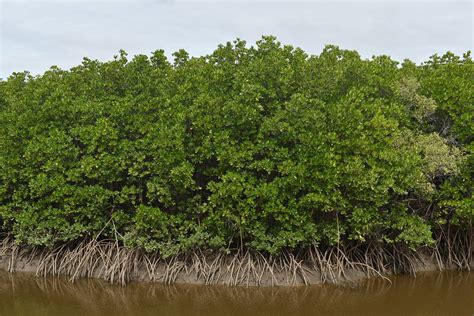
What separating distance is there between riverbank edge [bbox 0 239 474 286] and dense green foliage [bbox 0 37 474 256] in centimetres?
33

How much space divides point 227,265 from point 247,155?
2.55 metres

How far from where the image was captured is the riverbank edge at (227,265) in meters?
10.4

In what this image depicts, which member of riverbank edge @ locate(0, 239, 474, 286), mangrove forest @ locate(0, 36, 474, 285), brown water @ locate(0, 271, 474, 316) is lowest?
brown water @ locate(0, 271, 474, 316)

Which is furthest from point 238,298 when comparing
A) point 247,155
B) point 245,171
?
point 247,155

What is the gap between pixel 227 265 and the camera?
10562 mm

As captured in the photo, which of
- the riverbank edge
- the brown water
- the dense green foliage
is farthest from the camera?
the riverbank edge

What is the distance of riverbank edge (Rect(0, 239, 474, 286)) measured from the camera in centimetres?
1041

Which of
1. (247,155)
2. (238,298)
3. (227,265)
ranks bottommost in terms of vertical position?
(238,298)

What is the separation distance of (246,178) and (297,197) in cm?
116

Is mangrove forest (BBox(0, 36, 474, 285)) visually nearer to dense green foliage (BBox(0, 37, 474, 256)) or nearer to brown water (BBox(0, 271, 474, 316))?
dense green foliage (BBox(0, 37, 474, 256))

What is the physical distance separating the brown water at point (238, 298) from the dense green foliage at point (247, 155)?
3.17 feet

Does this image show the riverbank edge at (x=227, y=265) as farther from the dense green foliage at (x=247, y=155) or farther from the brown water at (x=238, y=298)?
the dense green foliage at (x=247, y=155)

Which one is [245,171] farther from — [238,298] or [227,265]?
[238,298]

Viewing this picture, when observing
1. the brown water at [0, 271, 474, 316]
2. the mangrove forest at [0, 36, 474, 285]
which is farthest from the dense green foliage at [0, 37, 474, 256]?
the brown water at [0, 271, 474, 316]
